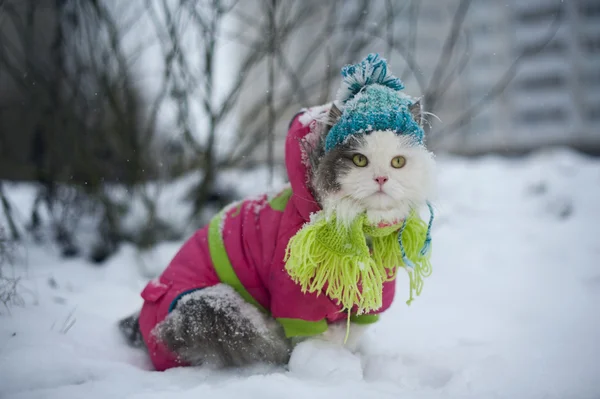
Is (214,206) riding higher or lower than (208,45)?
lower

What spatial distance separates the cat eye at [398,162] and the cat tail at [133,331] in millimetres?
1120

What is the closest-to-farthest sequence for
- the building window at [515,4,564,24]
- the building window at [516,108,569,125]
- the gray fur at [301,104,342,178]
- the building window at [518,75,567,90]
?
the gray fur at [301,104,342,178] → the building window at [515,4,564,24] → the building window at [518,75,567,90] → the building window at [516,108,569,125]

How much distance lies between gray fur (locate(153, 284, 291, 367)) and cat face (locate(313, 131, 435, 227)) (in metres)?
0.46

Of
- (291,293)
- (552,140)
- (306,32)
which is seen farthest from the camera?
(552,140)

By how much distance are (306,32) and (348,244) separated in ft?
11.6

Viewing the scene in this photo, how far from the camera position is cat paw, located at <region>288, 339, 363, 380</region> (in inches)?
51.8

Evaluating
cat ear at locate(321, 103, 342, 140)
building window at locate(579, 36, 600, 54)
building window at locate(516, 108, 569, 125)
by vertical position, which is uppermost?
building window at locate(579, 36, 600, 54)

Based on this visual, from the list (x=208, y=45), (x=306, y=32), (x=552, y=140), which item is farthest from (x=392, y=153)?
(x=552, y=140)

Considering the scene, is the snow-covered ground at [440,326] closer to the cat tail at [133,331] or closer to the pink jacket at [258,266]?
the cat tail at [133,331]

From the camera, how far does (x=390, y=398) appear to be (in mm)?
1202

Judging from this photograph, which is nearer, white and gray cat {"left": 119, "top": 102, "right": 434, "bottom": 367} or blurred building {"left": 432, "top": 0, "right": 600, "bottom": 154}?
white and gray cat {"left": 119, "top": 102, "right": 434, "bottom": 367}

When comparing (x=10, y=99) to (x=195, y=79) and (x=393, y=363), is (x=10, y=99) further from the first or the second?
(x=393, y=363)

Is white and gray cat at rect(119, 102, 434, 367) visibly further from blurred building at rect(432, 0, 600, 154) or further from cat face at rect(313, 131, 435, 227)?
blurred building at rect(432, 0, 600, 154)

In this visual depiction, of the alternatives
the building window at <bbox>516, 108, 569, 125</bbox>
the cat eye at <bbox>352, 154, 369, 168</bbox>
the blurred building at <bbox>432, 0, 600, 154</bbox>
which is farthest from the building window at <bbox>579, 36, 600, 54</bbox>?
the cat eye at <bbox>352, 154, 369, 168</bbox>
